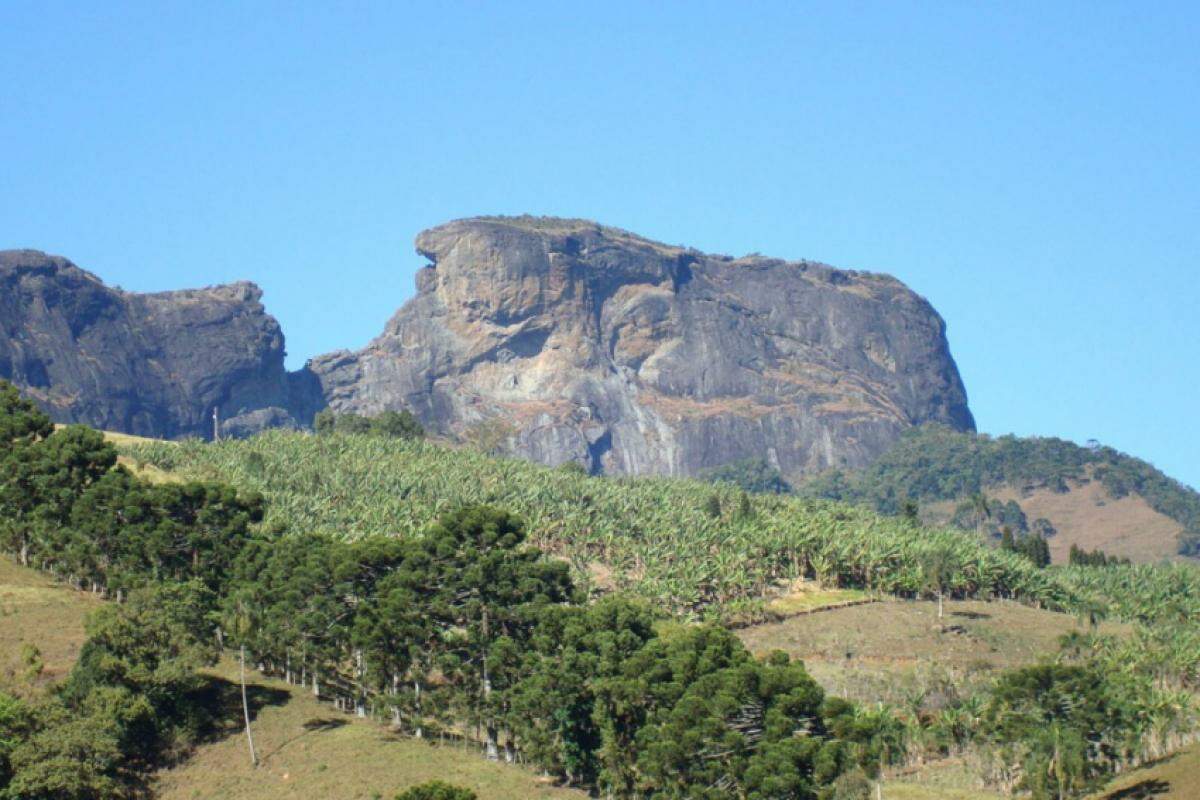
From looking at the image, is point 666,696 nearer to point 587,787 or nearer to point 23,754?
point 587,787

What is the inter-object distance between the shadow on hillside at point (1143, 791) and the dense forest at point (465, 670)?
4.49 ft

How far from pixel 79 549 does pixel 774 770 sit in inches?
2096

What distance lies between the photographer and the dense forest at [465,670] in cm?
9462

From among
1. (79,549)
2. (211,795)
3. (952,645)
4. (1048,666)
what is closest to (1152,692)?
(1048,666)

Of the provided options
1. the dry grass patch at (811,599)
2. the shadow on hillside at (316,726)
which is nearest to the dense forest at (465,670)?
the shadow on hillside at (316,726)

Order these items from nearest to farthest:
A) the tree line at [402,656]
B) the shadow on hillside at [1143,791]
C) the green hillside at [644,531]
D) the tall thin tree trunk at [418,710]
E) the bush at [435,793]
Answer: the bush at [435,793] < the tree line at [402,656] < the shadow on hillside at [1143,791] < the tall thin tree trunk at [418,710] < the green hillside at [644,531]

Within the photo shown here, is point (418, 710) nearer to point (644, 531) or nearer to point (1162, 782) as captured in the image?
point (1162, 782)

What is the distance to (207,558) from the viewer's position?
124 m

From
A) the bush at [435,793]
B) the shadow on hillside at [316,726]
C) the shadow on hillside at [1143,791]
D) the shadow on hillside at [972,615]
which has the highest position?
the shadow on hillside at [972,615]

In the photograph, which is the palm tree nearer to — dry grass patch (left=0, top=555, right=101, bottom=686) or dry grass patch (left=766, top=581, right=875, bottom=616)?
dry grass patch (left=0, top=555, right=101, bottom=686)

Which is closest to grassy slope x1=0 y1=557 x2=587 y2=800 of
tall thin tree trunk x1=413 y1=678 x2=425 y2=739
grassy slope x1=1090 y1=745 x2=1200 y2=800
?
tall thin tree trunk x1=413 y1=678 x2=425 y2=739

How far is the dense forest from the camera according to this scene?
94.6 metres

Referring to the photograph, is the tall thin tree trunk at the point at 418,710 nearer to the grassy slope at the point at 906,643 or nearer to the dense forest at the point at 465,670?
the dense forest at the point at 465,670

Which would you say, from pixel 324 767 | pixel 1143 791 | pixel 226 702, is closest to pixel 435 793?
pixel 324 767
